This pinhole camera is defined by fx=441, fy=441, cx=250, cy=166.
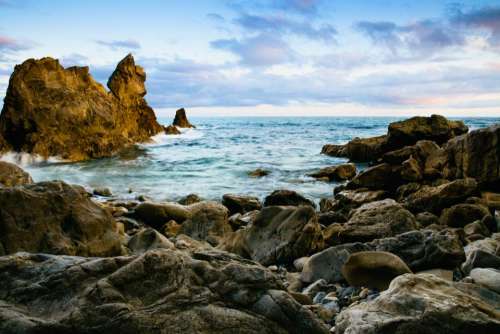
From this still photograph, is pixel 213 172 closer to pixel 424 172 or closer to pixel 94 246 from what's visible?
pixel 424 172

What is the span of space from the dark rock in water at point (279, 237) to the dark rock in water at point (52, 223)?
6.79ft

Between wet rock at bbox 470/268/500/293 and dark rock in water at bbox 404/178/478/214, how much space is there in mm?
5960

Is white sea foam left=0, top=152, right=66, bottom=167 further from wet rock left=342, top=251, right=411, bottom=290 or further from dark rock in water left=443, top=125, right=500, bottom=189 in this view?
wet rock left=342, top=251, right=411, bottom=290

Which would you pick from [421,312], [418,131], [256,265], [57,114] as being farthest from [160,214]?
[57,114]

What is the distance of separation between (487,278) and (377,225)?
306cm

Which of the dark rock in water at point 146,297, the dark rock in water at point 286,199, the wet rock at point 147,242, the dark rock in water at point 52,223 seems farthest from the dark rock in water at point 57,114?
the dark rock in water at point 146,297

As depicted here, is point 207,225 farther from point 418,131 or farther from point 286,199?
point 418,131

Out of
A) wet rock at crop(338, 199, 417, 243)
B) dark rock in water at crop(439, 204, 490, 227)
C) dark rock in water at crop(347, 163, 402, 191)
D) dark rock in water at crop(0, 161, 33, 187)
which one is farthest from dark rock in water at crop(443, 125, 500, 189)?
dark rock in water at crop(0, 161, 33, 187)

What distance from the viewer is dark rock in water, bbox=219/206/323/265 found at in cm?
670

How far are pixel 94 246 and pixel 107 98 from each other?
97.7 ft

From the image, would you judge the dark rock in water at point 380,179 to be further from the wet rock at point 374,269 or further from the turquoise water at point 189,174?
the wet rock at point 374,269

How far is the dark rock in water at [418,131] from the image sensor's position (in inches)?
835

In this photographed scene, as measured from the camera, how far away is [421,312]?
9.65 feet

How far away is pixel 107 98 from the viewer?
33.2 meters
